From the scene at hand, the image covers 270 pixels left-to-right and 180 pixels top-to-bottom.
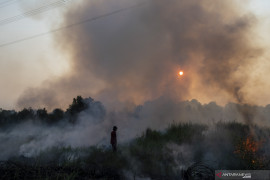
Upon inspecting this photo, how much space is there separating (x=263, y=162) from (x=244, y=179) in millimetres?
1639

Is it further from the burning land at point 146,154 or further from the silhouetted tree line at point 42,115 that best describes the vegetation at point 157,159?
the silhouetted tree line at point 42,115

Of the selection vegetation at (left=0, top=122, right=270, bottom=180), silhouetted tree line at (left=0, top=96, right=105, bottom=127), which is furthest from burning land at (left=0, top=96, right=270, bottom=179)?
silhouetted tree line at (left=0, top=96, right=105, bottom=127)

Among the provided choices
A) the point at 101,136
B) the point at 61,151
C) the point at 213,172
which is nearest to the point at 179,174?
the point at 213,172

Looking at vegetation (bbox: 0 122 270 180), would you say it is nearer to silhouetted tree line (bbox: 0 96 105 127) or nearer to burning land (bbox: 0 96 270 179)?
burning land (bbox: 0 96 270 179)

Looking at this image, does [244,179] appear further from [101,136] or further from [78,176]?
[101,136]

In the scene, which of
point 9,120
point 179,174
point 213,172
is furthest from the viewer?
point 9,120

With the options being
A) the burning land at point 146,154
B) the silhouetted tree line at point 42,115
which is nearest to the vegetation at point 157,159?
the burning land at point 146,154

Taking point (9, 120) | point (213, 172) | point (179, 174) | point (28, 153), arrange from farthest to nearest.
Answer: point (9, 120)
point (28, 153)
point (179, 174)
point (213, 172)

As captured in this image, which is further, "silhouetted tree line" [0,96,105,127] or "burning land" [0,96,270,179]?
"silhouetted tree line" [0,96,105,127]

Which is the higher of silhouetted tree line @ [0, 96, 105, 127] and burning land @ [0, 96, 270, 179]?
silhouetted tree line @ [0, 96, 105, 127]

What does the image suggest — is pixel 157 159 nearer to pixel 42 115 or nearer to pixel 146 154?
pixel 146 154

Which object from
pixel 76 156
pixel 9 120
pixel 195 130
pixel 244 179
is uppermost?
pixel 9 120

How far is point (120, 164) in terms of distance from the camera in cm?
1364

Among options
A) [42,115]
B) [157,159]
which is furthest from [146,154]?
[42,115]
